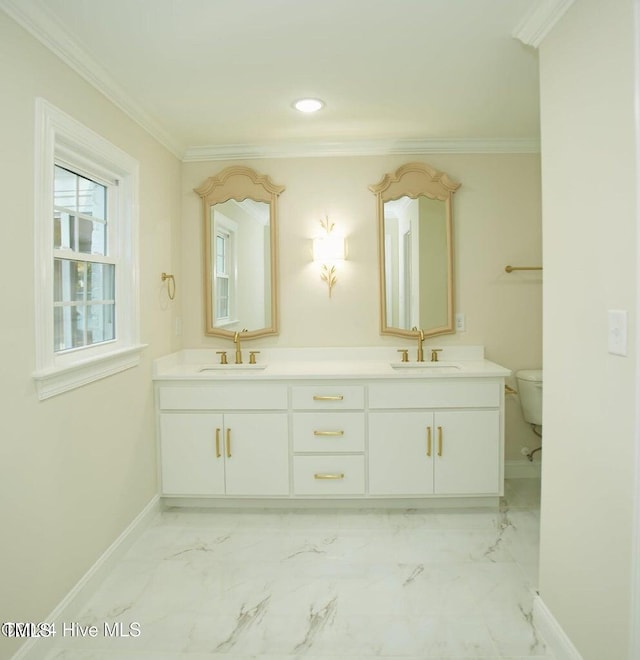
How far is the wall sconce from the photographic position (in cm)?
320

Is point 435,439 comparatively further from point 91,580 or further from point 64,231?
point 64,231

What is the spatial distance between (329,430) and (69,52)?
2196mm

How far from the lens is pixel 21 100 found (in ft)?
5.40

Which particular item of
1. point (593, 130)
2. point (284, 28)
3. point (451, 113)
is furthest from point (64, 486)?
point (451, 113)

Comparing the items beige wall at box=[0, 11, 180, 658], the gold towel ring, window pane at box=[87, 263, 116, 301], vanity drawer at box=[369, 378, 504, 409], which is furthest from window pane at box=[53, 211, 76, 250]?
vanity drawer at box=[369, 378, 504, 409]

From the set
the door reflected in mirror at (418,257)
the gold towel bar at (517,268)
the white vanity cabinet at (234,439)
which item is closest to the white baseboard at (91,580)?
the white vanity cabinet at (234,439)

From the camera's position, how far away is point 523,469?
329 centimetres

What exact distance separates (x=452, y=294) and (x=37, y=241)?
2422 mm

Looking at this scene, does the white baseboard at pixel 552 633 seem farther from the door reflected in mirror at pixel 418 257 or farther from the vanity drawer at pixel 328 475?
the door reflected in mirror at pixel 418 257

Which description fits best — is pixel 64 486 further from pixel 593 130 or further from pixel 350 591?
pixel 593 130

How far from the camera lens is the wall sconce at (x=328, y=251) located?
3199 millimetres

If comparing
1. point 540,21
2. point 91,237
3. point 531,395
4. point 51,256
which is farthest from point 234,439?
point 540,21

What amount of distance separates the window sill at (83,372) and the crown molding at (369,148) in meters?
1.48

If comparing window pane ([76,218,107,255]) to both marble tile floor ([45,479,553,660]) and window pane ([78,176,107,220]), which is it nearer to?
window pane ([78,176,107,220])
